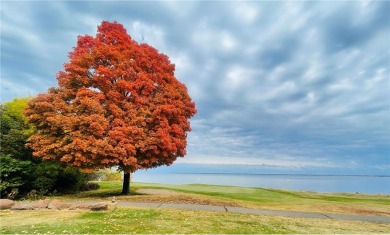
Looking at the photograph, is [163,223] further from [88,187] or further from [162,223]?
[88,187]

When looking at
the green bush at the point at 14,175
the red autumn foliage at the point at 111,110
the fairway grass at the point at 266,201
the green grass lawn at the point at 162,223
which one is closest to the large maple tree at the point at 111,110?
the red autumn foliage at the point at 111,110

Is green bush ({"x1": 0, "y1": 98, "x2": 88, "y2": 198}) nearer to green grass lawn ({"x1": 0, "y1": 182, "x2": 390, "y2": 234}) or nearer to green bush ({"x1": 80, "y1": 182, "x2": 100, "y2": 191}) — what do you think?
green bush ({"x1": 80, "y1": 182, "x2": 100, "y2": 191})

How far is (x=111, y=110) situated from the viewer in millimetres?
20938

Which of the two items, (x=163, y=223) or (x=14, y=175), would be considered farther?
(x=14, y=175)

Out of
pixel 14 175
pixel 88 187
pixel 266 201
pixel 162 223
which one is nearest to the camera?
pixel 162 223

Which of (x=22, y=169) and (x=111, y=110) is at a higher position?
(x=111, y=110)

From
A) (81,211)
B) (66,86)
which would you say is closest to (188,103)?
(66,86)

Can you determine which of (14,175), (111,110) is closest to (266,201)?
(111,110)

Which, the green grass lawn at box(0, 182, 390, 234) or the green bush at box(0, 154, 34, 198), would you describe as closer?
the green grass lawn at box(0, 182, 390, 234)

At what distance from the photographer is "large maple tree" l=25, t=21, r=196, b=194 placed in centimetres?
2011

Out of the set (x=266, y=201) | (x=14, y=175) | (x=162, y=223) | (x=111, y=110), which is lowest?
(x=162, y=223)

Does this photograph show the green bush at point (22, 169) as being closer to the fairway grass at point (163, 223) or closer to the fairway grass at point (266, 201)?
the fairway grass at point (266, 201)

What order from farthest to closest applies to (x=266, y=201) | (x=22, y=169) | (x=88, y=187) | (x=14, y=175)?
(x=88, y=187) < (x=266, y=201) < (x=22, y=169) < (x=14, y=175)

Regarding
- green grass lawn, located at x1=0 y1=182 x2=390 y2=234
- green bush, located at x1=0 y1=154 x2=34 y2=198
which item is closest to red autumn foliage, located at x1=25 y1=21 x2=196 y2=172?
green bush, located at x1=0 y1=154 x2=34 y2=198
